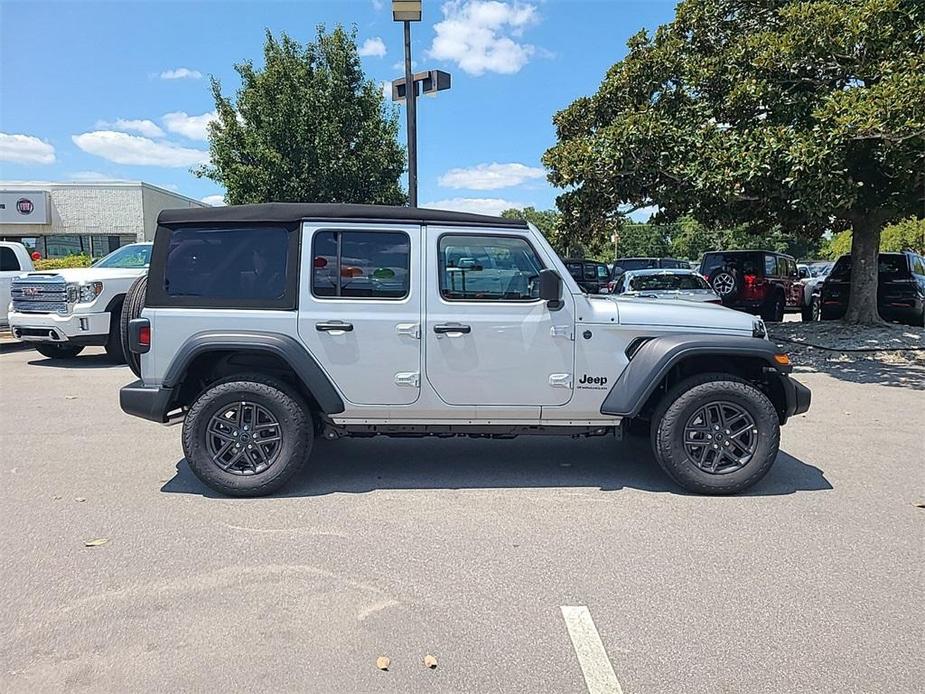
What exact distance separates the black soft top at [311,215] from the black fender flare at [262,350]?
2.61 feet

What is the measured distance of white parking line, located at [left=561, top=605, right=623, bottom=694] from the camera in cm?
268

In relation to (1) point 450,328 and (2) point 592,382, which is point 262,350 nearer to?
(1) point 450,328

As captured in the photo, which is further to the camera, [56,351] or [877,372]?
[56,351]

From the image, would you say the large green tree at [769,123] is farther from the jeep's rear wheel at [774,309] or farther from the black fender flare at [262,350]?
the black fender flare at [262,350]

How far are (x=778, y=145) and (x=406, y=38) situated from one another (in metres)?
6.23

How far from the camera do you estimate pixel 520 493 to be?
15.8 ft

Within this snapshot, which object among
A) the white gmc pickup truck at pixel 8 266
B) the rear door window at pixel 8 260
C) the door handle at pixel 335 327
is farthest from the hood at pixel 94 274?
the door handle at pixel 335 327

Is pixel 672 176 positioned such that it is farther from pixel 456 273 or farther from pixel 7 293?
pixel 7 293

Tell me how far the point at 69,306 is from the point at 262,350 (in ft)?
23.3

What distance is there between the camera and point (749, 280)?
49.6 feet

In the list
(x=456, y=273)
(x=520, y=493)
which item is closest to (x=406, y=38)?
(x=456, y=273)

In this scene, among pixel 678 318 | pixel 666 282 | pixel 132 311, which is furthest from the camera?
pixel 666 282

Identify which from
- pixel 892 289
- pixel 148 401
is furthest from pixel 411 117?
pixel 892 289

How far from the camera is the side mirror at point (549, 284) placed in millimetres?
4504
